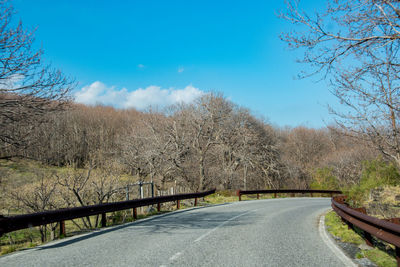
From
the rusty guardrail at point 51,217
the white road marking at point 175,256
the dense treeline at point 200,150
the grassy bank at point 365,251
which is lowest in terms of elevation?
the grassy bank at point 365,251

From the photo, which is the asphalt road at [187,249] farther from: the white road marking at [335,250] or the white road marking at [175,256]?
the white road marking at [335,250]

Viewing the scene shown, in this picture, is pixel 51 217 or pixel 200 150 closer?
pixel 51 217

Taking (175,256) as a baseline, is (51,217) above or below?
above

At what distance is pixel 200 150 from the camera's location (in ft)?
114

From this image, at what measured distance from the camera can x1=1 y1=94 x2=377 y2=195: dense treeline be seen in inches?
1314

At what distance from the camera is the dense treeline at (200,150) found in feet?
109

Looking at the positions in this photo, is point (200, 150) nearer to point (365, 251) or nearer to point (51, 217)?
point (51, 217)

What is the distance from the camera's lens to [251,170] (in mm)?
42906

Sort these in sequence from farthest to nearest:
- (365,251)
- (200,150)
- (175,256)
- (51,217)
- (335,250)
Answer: (200,150), (51,217), (335,250), (365,251), (175,256)

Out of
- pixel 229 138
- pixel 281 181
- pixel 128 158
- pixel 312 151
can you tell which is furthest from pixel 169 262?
pixel 312 151

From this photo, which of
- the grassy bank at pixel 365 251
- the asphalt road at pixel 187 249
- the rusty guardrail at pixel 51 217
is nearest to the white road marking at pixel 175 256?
the asphalt road at pixel 187 249

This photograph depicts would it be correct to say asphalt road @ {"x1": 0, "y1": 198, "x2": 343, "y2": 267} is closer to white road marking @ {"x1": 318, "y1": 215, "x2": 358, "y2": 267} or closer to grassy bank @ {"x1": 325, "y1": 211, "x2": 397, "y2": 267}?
white road marking @ {"x1": 318, "y1": 215, "x2": 358, "y2": 267}

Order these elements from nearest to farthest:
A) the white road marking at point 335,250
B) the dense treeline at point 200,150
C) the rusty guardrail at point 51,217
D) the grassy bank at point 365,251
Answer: the grassy bank at point 365,251, the white road marking at point 335,250, the rusty guardrail at point 51,217, the dense treeline at point 200,150

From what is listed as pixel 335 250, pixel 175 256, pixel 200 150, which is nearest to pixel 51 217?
pixel 175 256
